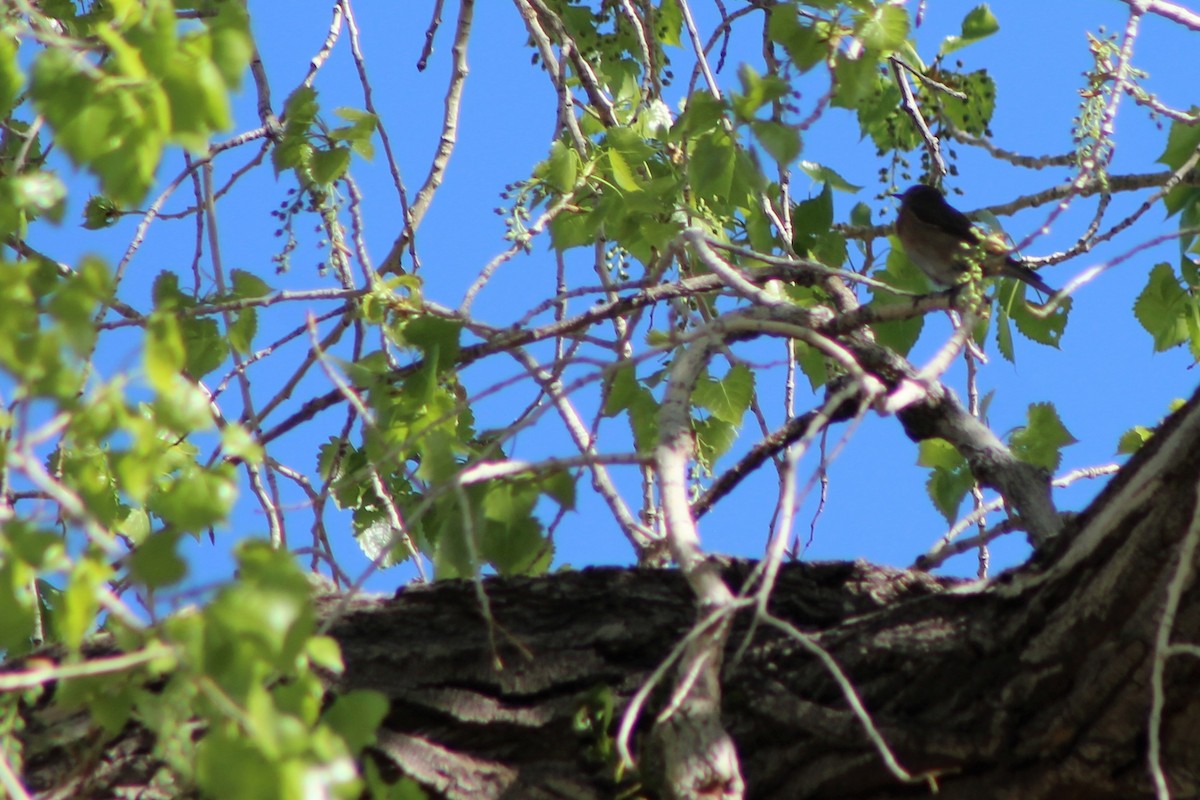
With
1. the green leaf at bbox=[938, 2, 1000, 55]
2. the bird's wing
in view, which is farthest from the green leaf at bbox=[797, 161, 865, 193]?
the bird's wing

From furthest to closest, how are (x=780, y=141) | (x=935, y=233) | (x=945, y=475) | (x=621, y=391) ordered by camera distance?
1. (x=935, y=233)
2. (x=945, y=475)
3. (x=621, y=391)
4. (x=780, y=141)

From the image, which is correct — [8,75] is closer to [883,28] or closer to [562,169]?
[883,28]

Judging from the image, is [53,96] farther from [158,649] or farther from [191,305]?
[191,305]

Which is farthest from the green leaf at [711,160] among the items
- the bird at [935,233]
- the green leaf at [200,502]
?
the bird at [935,233]

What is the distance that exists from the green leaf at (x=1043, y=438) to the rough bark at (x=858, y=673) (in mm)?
915

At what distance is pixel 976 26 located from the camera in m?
3.54

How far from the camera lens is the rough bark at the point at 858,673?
6.63ft

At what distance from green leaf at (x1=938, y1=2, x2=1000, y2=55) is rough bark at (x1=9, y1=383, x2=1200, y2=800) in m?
1.75

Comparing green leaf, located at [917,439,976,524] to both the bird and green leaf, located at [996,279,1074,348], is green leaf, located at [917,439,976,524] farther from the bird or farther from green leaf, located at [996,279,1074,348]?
the bird

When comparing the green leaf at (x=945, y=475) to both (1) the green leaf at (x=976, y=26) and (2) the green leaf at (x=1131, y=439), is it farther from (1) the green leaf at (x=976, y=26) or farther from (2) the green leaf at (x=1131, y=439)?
(1) the green leaf at (x=976, y=26)

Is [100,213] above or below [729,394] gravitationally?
above

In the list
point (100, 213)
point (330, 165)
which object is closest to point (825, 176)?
point (330, 165)

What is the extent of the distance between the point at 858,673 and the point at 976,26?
2080mm

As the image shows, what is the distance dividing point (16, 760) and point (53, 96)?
0.89 meters
